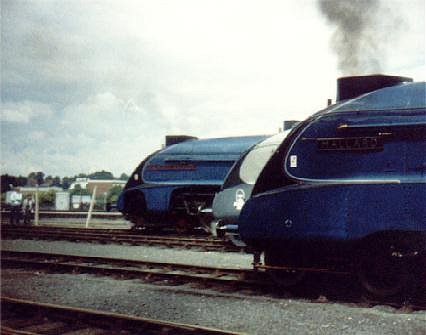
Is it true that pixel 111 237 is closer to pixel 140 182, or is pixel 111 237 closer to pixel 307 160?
pixel 140 182

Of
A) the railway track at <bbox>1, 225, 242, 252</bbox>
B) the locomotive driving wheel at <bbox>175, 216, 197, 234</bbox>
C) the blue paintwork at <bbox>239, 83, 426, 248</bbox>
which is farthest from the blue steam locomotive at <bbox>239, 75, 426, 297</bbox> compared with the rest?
the locomotive driving wheel at <bbox>175, 216, 197, 234</bbox>

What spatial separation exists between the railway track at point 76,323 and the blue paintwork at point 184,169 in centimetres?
914

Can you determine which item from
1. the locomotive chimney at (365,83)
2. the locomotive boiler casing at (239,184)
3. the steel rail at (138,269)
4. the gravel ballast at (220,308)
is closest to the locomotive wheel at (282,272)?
the steel rail at (138,269)

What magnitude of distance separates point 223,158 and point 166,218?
2.50m

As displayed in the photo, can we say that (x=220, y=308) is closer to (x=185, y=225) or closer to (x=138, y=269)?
(x=138, y=269)

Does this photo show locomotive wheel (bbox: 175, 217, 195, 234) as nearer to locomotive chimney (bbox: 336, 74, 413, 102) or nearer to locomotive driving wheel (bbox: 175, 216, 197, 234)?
locomotive driving wheel (bbox: 175, 216, 197, 234)

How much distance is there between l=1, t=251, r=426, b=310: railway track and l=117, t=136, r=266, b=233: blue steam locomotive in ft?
16.6

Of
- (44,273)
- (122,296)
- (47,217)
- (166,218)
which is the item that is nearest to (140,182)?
(166,218)

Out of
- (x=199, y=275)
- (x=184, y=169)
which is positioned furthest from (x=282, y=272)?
(x=184, y=169)

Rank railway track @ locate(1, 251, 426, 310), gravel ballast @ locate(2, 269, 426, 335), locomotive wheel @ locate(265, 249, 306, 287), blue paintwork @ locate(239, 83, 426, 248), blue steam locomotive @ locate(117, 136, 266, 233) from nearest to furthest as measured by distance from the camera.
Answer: gravel ballast @ locate(2, 269, 426, 335), blue paintwork @ locate(239, 83, 426, 248), railway track @ locate(1, 251, 426, 310), locomotive wheel @ locate(265, 249, 306, 287), blue steam locomotive @ locate(117, 136, 266, 233)

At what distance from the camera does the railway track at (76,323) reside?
4820 mm

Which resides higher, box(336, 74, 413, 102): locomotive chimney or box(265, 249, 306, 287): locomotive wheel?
box(336, 74, 413, 102): locomotive chimney

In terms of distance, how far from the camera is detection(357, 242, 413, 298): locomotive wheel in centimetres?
575

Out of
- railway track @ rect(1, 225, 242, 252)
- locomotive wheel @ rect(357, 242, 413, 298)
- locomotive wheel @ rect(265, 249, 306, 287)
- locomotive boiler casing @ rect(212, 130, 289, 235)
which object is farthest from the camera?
railway track @ rect(1, 225, 242, 252)
